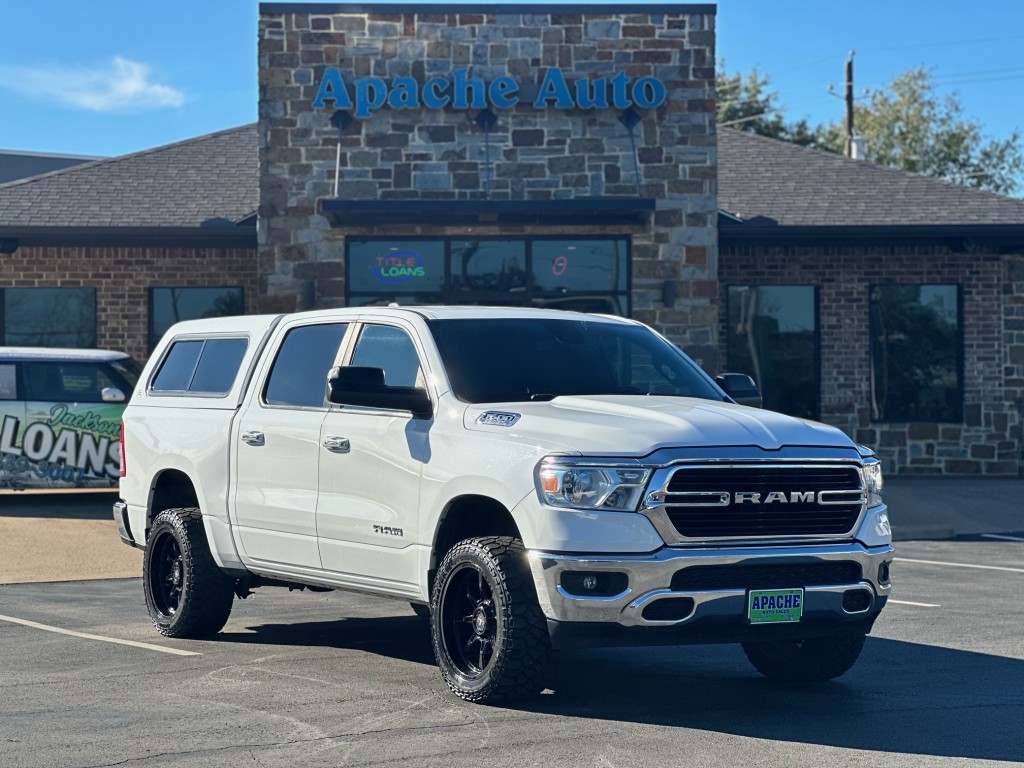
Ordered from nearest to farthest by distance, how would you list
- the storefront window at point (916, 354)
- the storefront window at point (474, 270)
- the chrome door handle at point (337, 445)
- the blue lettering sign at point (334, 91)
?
the chrome door handle at point (337, 445)
the blue lettering sign at point (334, 91)
the storefront window at point (474, 270)
the storefront window at point (916, 354)

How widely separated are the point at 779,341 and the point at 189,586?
1569 cm

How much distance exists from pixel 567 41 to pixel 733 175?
5850 millimetres

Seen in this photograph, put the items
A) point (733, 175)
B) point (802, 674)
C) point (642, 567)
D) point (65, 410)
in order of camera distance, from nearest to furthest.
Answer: point (642, 567), point (802, 674), point (65, 410), point (733, 175)

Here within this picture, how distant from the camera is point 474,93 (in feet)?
67.8

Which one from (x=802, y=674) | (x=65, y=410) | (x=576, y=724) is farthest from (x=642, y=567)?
(x=65, y=410)

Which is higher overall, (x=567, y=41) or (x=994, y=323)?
(x=567, y=41)

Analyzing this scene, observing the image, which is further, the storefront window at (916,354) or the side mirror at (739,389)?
the storefront window at (916,354)

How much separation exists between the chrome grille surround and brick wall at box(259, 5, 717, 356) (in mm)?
13360

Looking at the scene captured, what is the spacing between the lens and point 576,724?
7023 millimetres

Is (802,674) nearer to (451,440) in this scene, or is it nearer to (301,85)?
(451,440)

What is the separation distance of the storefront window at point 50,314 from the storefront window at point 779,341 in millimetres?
9882

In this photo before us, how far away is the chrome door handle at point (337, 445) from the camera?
8.34m

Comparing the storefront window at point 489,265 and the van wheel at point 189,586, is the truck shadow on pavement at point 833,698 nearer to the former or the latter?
the van wheel at point 189,586

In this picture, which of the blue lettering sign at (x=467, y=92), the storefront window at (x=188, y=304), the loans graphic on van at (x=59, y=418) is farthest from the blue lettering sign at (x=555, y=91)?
the loans graphic on van at (x=59, y=418)
